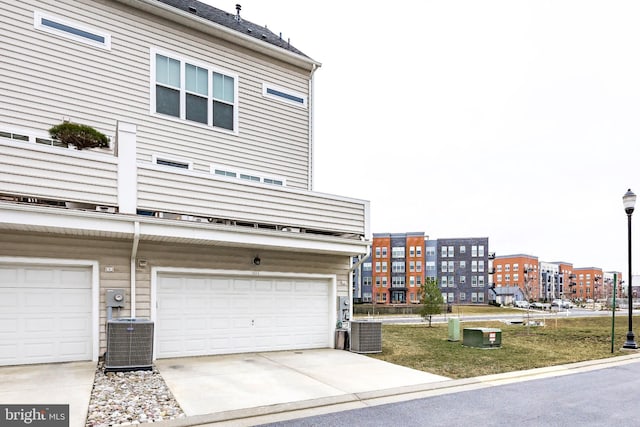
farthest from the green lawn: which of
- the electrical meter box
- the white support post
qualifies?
the white support post

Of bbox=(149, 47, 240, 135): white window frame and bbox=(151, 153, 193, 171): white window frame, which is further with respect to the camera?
bbox=(149, 47, 240, 135): white window frame

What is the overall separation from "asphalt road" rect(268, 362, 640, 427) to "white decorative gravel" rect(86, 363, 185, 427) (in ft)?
6.01

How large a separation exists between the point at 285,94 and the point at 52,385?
1038cm

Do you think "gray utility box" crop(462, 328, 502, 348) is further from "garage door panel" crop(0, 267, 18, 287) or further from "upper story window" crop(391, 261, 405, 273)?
"upper story window" crop(391, 261, 405, 273)

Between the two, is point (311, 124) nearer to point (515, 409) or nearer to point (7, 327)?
point (7, 327)

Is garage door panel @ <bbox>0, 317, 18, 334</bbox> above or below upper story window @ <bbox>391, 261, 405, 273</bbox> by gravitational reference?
above

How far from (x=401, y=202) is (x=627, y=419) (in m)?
87.7

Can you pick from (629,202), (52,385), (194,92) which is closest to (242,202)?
(194,92)

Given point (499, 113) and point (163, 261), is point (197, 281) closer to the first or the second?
point (163, 261)

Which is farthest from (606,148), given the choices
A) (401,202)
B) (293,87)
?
(401,202)

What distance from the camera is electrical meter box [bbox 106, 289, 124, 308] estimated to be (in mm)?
9031

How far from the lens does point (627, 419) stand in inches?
239

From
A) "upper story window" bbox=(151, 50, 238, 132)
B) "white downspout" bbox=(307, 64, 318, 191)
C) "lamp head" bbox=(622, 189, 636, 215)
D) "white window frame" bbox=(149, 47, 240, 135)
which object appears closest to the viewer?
"white window frame" bbox=(149, 47, 240, 135)

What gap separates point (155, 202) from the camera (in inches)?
348
